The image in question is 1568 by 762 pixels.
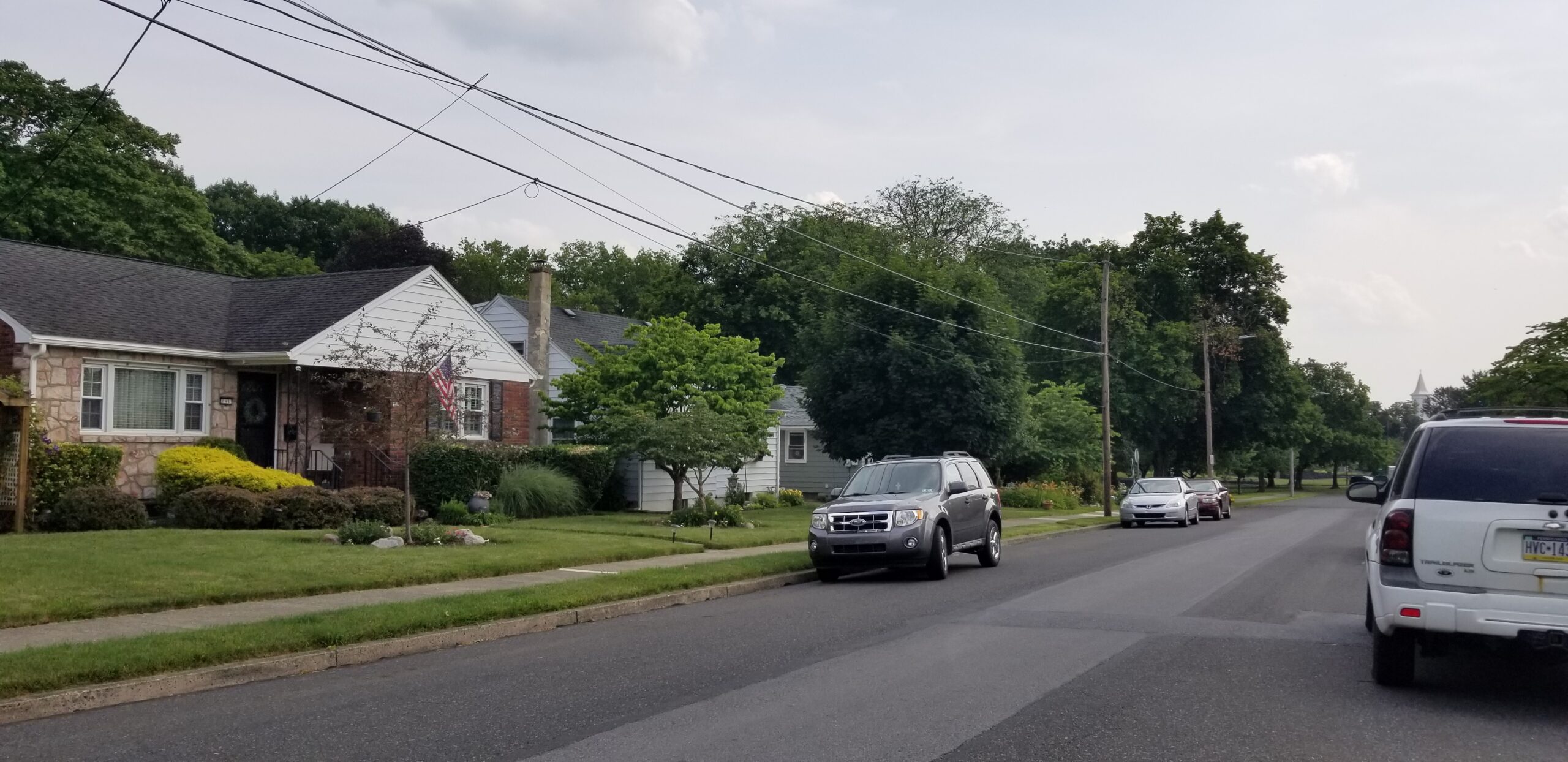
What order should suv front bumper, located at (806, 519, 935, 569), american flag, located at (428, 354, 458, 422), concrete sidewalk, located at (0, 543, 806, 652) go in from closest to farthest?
concrete sidewalk, located at (0, 543, 806, 652)
suv front bumper, located at (806, 519, 935, 569)
american flag, located at (428, 354, 458, 422)

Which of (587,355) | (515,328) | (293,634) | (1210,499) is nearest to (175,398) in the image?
(293,634)

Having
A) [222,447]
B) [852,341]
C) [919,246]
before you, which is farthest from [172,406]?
[919,246]

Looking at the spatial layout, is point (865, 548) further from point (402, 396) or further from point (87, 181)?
point (87, 181)

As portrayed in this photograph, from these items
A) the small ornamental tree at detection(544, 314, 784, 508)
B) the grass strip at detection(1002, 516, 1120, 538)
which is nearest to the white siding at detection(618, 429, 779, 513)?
the small ornamental tree at detection(544, 314, 784, 508)

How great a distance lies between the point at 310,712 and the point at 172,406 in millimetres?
16613

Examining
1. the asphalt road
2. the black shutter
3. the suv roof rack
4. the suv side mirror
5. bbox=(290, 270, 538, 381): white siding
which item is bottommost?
the asphalt road

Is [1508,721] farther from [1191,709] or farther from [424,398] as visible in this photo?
[424,398]

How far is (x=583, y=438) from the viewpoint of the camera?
2911 centimetres

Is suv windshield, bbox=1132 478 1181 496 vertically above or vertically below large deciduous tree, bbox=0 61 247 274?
below

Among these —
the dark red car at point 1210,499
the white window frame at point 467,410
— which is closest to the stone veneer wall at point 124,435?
the white window frame at point 467,410

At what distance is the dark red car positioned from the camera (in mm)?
37812

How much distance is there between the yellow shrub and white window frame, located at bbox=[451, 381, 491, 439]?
175 inches

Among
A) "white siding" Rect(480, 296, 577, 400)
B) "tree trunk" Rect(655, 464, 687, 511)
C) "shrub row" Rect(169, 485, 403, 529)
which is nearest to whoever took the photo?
"shrub row" Rect(169, 485, 403, 529)

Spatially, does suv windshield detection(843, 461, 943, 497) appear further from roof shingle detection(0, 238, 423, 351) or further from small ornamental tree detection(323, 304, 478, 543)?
roof shingle detection(0, 238, 423, 351)
